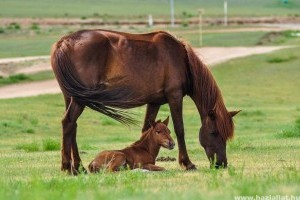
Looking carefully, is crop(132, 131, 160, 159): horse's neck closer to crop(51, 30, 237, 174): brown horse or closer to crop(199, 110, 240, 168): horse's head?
crop(51, 30, 237, 174): brown horse

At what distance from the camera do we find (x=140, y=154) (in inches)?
515

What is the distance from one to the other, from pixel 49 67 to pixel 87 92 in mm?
25439

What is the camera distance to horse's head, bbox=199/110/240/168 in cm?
1331

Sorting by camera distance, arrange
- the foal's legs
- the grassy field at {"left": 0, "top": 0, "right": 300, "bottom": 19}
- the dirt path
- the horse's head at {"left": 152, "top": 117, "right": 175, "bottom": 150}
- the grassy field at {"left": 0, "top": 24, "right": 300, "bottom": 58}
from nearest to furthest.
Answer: the horse's head at {"left": 152, "top": 117, "right": 175, "bottom": 150}, the foal's legs, the dirt path, the grassy field at {"left": 0, "top": 24, "right": 300, "bottom": 58}, the grassy field at {"left": 0, "top": 0, "right": 300, "bottom": 19}

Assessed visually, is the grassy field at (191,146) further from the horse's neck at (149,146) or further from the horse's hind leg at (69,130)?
the horse's neck at (149,146)

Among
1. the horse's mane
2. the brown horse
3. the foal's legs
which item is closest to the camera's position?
the brown horse

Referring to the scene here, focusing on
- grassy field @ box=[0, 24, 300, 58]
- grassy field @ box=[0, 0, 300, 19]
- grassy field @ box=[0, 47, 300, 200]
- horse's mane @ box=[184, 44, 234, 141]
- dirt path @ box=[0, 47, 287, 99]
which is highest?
horse's mane @ box=[184, 44, 234, 141]

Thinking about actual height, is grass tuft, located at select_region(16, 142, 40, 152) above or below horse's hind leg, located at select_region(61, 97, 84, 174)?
below

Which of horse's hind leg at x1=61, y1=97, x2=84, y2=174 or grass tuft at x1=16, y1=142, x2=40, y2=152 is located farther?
grass tuft at x1=16, y1=142, x2=40, y2=152

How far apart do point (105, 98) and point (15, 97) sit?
18.1m

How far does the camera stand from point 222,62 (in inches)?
1534

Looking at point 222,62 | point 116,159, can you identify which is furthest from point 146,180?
point 222,62

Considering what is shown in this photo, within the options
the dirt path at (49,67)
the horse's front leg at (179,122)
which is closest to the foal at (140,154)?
the horse's front leg at (179,122)

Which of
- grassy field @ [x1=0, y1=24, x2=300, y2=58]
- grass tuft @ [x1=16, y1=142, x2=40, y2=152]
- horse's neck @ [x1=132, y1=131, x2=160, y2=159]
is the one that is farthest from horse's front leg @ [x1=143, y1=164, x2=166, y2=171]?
grassy field @ [x1=0, y1=24, x2=300, y2=58]
